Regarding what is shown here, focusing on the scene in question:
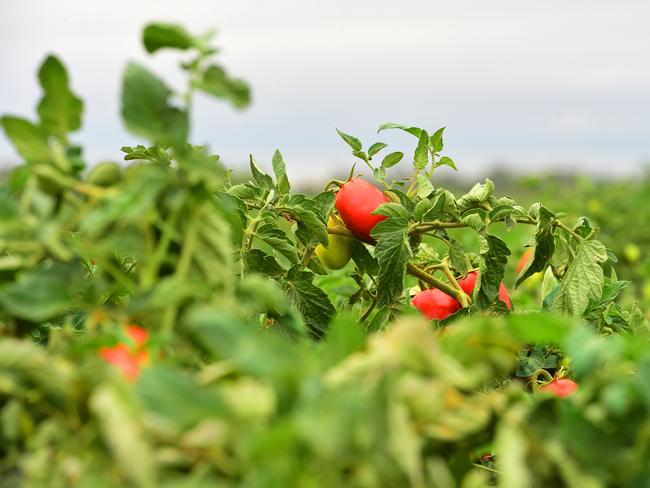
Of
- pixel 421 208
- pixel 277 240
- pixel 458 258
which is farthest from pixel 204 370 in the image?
pixel 458 258

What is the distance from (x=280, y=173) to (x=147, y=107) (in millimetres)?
726

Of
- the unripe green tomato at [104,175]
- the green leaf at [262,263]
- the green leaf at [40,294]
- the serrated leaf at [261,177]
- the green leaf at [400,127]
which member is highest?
the unripe green tomato at [104,175]

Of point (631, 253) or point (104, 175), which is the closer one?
point (104, 175)

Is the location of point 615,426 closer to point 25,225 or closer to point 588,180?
point 25,225

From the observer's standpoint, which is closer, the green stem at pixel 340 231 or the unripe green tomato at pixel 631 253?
the green stem at pixel 340 231

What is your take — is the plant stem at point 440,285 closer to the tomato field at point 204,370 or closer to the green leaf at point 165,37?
the tomato field at point 204,370

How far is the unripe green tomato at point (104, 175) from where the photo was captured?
0.93 meters

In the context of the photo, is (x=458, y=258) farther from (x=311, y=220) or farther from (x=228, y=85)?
(x=228, y=85)

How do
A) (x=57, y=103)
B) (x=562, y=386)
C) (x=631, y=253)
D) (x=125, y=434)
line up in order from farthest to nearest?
(x=631, y=253)
(x=562, y=386)
(x=57, y=103)
(x=125, y=434)

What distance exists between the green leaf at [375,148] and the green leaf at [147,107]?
82cm

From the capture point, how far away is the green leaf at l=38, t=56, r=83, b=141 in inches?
35.8

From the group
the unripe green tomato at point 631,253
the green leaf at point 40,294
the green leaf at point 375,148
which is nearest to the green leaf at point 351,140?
the green leaf at point 375,148

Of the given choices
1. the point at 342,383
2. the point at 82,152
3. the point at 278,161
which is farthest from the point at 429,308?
the point at 342,383

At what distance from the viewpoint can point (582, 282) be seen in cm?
153
